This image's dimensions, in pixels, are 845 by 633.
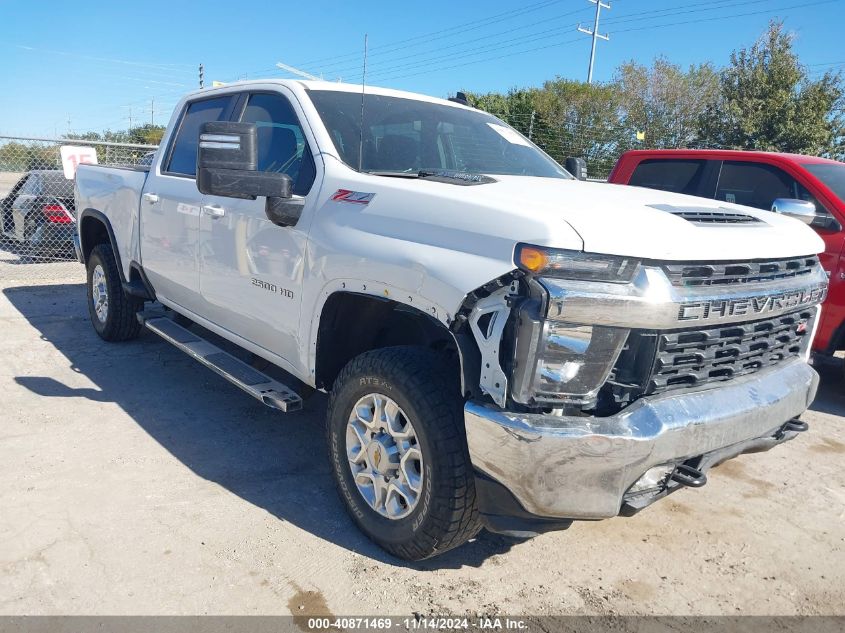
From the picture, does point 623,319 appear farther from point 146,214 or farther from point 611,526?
point 146,214

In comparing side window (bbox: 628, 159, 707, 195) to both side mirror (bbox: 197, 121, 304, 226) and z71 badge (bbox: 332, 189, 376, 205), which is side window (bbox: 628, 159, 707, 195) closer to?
z71 badge (bbox: 332, 189, 376, 205)

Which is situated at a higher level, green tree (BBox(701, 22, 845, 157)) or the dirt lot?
green tree (BBox(701, 22, 845, 157))

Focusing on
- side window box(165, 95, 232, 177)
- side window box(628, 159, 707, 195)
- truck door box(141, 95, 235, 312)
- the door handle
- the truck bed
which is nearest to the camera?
the door handle

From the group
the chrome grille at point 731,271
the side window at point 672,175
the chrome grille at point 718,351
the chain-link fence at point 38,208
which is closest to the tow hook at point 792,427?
the chrome grille at point 718,351

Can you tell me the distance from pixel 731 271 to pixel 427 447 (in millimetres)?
1311

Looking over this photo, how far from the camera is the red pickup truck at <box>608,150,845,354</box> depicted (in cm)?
524

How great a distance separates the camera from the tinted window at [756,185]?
577 centimetres

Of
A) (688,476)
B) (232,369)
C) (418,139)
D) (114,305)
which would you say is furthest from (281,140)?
(114,305)

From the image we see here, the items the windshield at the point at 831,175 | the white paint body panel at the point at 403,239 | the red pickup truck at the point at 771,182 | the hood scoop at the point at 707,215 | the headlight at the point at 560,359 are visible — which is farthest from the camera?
the windshield at the point at 831,175

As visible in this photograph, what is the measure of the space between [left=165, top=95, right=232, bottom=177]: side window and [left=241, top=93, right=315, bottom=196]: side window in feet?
1.89

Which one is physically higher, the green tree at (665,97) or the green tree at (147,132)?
the green tree at (665,97)

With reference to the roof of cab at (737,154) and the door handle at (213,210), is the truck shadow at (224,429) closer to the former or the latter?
the door handle at (213,210)

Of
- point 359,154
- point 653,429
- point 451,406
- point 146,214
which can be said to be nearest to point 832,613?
point 653,429

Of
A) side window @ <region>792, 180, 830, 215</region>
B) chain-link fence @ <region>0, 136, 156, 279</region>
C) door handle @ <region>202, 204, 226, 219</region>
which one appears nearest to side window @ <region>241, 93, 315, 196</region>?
door handle @ <region>202, 204, 226, 219</region>
